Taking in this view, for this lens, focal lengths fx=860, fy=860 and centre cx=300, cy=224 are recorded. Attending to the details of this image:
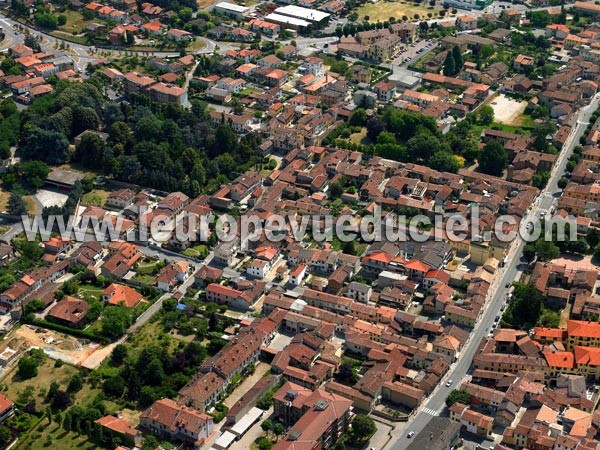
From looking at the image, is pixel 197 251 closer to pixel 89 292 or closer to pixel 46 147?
pixel 89 292

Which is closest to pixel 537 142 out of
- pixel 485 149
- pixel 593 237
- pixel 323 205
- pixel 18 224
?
pixel 485 149

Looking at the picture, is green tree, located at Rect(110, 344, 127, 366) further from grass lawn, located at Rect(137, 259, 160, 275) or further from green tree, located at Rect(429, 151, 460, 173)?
green tree, located at Rect(429, 151, 460, 173)

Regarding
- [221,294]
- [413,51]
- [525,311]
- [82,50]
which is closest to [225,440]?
[221,294]

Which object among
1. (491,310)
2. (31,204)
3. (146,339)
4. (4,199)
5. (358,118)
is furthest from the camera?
(358,118)

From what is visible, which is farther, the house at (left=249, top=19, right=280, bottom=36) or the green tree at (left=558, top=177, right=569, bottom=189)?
the house at (left=249, top=19, right=280, bottom=36)

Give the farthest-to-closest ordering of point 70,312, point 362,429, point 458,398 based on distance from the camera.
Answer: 1. point 70,312
2. point 458,398
3. point 362,429

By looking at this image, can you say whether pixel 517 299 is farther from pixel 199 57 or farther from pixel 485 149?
pixel 199 57

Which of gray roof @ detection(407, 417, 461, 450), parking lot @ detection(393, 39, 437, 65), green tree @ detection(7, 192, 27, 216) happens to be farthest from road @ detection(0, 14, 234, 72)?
gray roof @ detection(407, 417, 461, 450)
